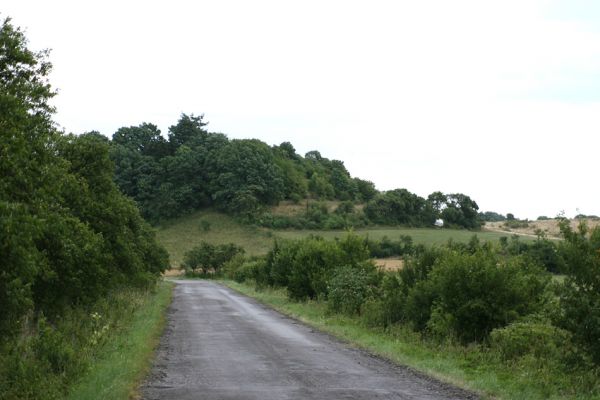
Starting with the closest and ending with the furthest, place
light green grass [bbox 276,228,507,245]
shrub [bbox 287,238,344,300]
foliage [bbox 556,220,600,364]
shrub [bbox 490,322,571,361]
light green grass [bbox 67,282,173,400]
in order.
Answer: light green grass [bbox 67,282,173,400], foliage [bbox 556,220,600,364], shrub [bbox 490,322,571,361], shrub [bbox 287,238,344,300], light green grass [bbox 276,228,507,245]

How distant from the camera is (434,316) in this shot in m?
19.2

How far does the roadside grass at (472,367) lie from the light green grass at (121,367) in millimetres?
6010

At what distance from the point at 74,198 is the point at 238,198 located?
3994 inches

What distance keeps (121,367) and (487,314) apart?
32.0 feet

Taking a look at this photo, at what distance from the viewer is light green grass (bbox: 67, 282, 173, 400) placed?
11.1m

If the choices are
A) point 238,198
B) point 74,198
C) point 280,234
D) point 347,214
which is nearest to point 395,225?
point 347,214

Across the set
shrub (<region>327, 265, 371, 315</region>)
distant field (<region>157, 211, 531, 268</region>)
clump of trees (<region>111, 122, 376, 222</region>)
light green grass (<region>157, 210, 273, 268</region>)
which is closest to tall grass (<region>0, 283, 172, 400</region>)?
shrub (<region>327, 265, 371, 315</region>)

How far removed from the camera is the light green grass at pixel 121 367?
36.3 ft

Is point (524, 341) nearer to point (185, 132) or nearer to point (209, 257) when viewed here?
point (209, 257)

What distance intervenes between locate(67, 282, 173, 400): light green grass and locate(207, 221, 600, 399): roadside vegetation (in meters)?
6.15

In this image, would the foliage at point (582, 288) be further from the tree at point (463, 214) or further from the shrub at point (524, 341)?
the tree at point (463, 214)

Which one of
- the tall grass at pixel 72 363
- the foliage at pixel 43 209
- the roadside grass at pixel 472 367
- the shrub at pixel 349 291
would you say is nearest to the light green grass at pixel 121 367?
the tall grass at pixel 72 363

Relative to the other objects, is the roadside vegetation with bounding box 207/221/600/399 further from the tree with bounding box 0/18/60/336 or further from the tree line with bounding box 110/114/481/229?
the tree line with bounding box 110/114/481/229

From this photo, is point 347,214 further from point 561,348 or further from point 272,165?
point 561,348
